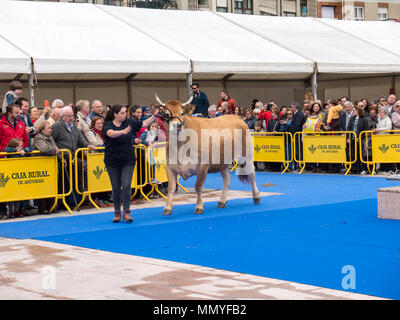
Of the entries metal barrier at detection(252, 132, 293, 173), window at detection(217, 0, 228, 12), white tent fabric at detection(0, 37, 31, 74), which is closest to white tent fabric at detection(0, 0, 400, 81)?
white tent fabric at detection(0, 37, 31, 74)

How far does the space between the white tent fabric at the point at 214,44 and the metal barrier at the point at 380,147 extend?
5451 millimetres

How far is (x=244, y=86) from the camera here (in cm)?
3186

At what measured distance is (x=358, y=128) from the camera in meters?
20.9

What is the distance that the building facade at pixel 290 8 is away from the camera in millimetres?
56562

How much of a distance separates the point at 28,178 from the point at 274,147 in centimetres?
1088

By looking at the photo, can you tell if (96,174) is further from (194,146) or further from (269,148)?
(269,148)

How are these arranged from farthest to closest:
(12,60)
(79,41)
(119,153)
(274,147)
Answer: (274,147) < (79,41) < (12,60) < (119,153)

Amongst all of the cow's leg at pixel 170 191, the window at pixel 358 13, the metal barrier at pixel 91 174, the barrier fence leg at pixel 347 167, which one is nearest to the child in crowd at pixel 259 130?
the barrier fence leg at pixel 347 167

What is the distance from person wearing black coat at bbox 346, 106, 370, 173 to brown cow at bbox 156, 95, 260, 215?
7.38 m

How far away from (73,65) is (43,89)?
5.37m

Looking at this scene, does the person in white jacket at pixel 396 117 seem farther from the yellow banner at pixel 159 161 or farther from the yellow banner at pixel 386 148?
the yellow banner at pixel 159 161

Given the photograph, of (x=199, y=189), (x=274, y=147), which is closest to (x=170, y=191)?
(x=199, y=189)
